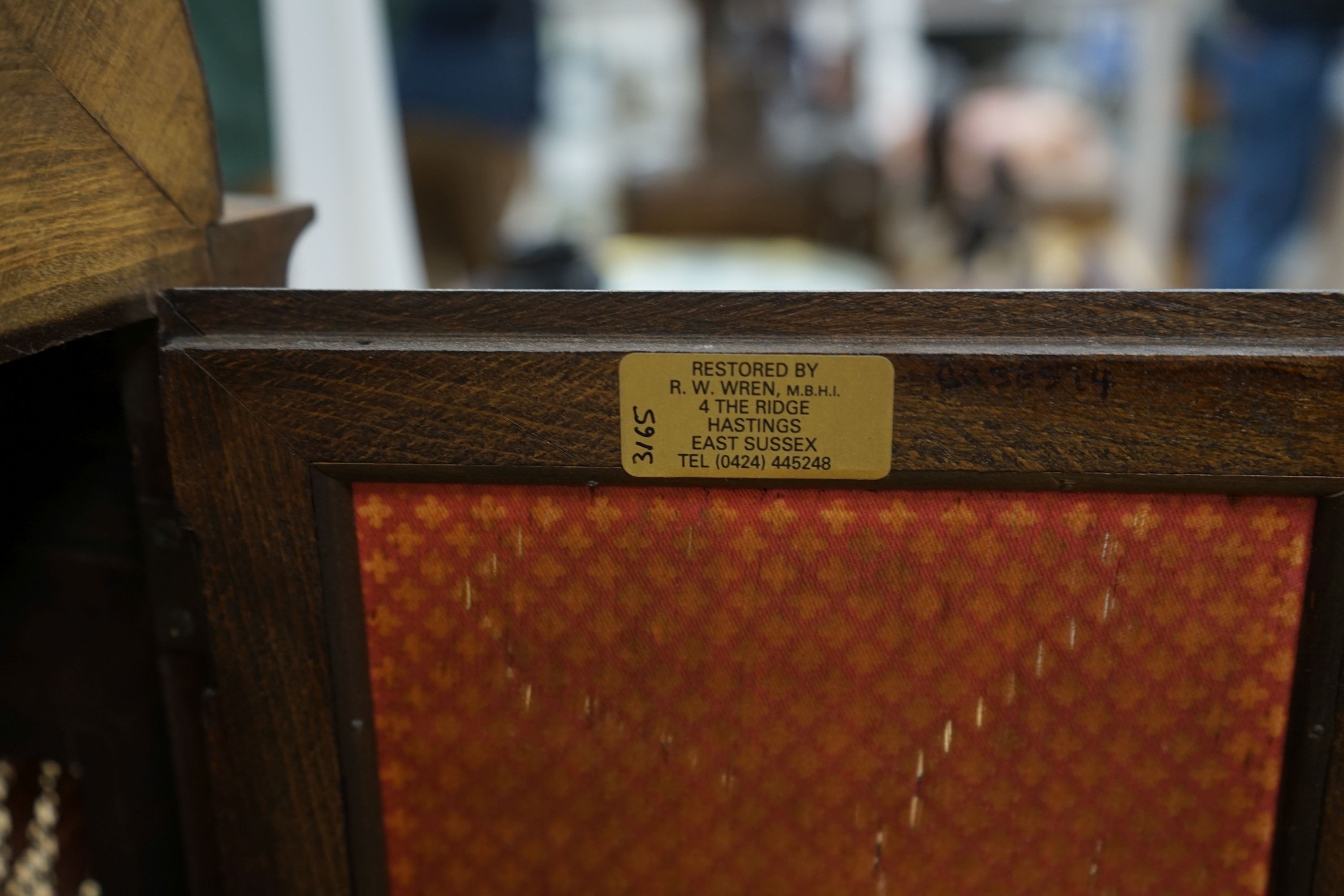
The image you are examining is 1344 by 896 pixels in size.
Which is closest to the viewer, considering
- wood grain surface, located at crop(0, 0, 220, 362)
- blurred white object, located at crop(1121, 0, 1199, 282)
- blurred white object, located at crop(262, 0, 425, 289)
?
wood grain surface, located at crop(0, 0, 220, 362)

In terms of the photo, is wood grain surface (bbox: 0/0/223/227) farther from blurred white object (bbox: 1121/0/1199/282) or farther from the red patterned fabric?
blurred white object (bbox: 1121/0/1199/282)

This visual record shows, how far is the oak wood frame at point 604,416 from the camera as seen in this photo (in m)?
0.42

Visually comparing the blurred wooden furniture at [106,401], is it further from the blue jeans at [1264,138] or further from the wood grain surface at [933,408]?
the blue jeans at [1264,138]

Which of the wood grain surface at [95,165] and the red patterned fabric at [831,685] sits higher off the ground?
the wood grain surface at [95,165]

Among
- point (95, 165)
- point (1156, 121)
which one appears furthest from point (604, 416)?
point (1156, 121)

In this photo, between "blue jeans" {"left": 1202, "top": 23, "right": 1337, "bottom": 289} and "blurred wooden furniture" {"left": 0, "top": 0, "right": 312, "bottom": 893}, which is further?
"blue jeans" {"left": 1202, "top": 23, "right": 1337, "bottom": 289}

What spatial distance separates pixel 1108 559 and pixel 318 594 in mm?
377

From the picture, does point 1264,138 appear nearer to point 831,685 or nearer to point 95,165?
point 831,685

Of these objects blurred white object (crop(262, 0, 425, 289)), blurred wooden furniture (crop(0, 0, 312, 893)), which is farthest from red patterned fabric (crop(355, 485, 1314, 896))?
blurred white object (crop(262, 0, 425, 289))

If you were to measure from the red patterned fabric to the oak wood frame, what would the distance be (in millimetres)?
16

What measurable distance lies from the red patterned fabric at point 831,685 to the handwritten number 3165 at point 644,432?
0.07 ft

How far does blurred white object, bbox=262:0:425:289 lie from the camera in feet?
4.43

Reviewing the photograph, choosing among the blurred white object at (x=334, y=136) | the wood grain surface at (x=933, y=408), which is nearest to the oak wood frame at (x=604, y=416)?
the wood grain surface at (x=933, y=408)

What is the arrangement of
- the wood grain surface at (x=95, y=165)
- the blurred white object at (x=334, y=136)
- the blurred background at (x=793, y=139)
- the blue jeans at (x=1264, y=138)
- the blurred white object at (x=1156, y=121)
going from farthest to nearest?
1. the blurred white object at (x=1156, y=121)
2. the blue jeans at (x=1264, y=138)
3. the blurred background at (x=793, y=139)
4. the blurred white object at (x=334, y=136)
5. the wood grain surface at (x=95, y=165)
